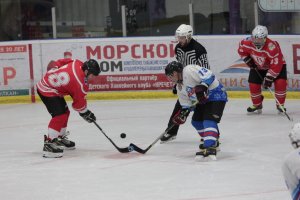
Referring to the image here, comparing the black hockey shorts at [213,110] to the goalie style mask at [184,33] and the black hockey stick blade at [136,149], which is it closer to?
the black hockey stick blade at [136,149]

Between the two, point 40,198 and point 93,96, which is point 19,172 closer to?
point 40,198

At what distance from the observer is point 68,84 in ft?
19.0

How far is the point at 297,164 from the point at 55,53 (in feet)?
22.4

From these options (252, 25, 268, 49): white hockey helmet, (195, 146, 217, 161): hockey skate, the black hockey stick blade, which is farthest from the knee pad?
(252, 25, 268, 49): white hockey helmet

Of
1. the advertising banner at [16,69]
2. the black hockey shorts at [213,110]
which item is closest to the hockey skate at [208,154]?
the black hockey shorts at [213,110]

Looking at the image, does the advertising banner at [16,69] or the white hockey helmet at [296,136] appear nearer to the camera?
the white hockey helmet at [296,136]

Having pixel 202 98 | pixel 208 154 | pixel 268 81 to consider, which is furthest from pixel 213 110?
pixel 268 81

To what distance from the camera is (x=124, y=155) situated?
599cm

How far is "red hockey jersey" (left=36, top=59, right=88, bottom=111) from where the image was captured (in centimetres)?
578

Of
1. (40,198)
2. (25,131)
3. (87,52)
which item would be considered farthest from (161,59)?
(40,198)

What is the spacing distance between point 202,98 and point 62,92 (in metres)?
1.15

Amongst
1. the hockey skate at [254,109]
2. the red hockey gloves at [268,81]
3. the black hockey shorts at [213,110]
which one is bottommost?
the hockey skate at [254,109]

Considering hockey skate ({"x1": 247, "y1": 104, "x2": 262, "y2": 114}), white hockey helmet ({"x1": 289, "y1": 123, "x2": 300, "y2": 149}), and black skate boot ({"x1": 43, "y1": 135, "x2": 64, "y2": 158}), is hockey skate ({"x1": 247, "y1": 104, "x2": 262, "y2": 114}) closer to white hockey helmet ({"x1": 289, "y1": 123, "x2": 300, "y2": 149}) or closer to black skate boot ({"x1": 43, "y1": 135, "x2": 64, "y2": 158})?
black skate boot ({"x1": 43, "y1": 135, "x2": 64, "y2": 158})

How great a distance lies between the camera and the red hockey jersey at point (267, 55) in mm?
7801
